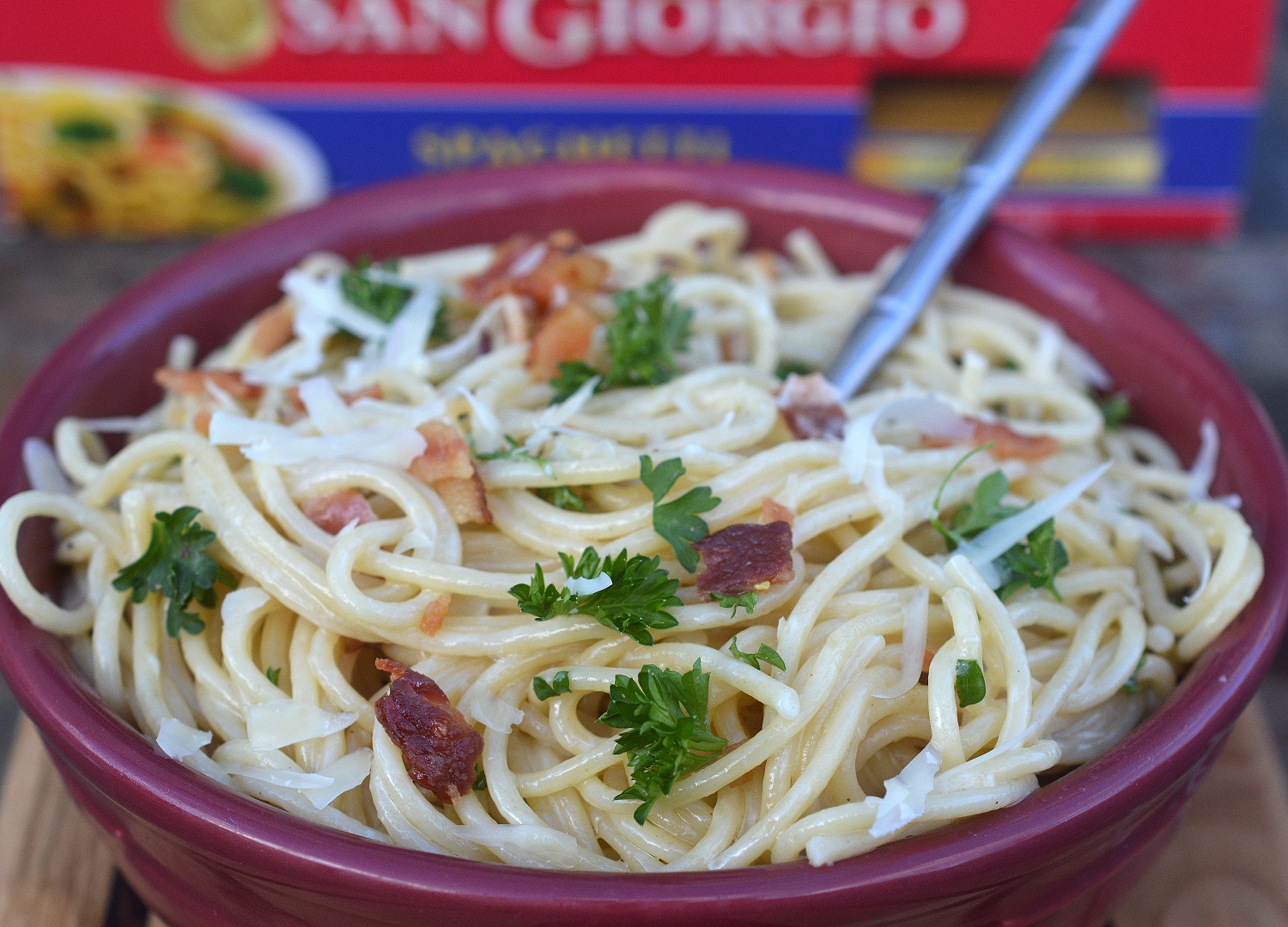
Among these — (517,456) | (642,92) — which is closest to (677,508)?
(517,456)

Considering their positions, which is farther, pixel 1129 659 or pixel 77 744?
pixel 1129 659

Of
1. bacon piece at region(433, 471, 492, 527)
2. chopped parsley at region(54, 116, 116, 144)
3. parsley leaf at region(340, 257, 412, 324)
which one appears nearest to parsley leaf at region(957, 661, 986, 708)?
bacon piece at region(433, 471, 492, 527)

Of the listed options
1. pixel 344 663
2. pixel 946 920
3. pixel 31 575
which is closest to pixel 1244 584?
pixel 946 920

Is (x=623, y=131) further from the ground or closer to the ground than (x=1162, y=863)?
further from the ground

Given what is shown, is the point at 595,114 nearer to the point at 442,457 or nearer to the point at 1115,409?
the point at 1115,409

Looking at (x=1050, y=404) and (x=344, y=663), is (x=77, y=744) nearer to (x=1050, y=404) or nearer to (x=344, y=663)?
(x=344, y=663)

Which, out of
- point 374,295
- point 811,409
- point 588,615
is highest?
point 374,295
